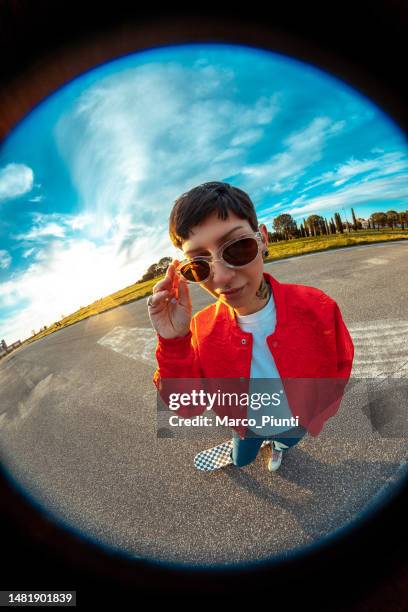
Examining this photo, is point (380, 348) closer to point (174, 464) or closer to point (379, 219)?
point (379, 219)

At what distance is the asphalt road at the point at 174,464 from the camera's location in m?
1.17

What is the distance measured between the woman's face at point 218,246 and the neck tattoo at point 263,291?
0.19 ft

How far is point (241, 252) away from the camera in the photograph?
32.2 inches

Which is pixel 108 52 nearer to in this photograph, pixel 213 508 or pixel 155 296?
pixel 155 296

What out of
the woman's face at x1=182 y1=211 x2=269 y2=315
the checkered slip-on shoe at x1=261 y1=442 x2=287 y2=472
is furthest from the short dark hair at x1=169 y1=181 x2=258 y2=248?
the checkered slip-on shoe at x1=261 y1=442 x2=287 y2=472

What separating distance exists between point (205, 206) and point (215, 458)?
1432 mm

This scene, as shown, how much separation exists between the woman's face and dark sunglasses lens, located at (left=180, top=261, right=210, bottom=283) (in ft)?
0.08

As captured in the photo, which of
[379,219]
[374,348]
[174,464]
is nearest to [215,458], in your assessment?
[174,464]

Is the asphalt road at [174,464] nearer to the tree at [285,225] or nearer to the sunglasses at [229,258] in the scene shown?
the sunglasses at [229,258]

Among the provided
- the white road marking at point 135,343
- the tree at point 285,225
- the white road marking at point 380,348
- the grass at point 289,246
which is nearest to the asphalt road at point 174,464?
the white road marking at point 380,348

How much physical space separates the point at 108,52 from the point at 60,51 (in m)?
0.08

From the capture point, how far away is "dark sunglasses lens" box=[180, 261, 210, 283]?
2.71 ft

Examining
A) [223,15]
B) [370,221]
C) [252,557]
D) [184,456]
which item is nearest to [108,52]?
[223,15]

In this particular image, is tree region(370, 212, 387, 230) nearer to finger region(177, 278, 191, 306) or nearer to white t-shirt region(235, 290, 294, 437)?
white t-shirt region(235, 290, 294, 437)
